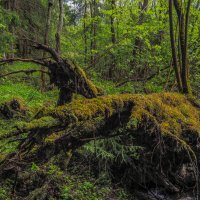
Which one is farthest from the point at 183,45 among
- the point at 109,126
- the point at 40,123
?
the point at 40,123

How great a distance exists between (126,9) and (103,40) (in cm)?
283

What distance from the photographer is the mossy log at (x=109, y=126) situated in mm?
2627

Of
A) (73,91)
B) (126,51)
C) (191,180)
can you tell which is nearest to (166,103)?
(73,91)

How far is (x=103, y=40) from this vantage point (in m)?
13.9

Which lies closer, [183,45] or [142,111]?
[142,111]

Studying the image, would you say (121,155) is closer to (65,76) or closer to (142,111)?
(142,111)

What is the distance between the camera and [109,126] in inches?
127

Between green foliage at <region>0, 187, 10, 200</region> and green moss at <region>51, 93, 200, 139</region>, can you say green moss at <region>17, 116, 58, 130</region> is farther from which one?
green foliage at <region>0, 187, 10, 200</region>

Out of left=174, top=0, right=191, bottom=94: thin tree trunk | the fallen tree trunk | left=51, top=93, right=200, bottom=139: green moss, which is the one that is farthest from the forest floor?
left=174, top=0, right=191, bottom=94: thin tree trunk

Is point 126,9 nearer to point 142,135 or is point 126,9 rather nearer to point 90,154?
point 90,154

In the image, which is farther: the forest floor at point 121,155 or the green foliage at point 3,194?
the green foliage at point 3,194

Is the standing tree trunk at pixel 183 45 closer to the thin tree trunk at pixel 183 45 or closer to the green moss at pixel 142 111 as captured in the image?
the thin tree trunk at pixel 183 45

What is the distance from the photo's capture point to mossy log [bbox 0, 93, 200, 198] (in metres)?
2.63

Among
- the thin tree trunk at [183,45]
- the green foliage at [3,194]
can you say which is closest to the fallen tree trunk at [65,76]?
the thin tree trunk at [183,45]
